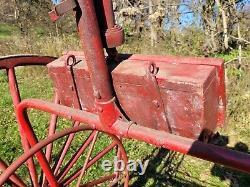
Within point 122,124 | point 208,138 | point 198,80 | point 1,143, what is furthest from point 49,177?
point 1,143

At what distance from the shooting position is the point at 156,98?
7.07 feet

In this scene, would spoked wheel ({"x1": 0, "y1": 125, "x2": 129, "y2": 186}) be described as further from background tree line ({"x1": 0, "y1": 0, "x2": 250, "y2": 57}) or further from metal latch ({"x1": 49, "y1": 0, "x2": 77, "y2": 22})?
background tree line ({"x1": 0, "y1": 0, "x2": 250, "y2": 57})

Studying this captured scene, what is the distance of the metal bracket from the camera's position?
6.86 ft

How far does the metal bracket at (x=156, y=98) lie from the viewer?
6.86 feet

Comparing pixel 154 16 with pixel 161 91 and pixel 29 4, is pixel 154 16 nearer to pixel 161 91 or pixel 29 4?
pixel 161 91

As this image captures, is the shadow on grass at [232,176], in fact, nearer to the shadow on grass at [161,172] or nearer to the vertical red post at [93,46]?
the shadow on grass at [161,172]

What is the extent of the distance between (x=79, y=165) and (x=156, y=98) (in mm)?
2743

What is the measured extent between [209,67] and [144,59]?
493 millimetres

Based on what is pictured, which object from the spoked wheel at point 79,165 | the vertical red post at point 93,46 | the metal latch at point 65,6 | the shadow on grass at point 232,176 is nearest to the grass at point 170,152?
the shadow on grass at point 232,176

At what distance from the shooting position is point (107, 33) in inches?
78.3

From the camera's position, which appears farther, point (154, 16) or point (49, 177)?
point (154, 16)

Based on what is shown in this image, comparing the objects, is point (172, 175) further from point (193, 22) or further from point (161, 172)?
point (193, 22)

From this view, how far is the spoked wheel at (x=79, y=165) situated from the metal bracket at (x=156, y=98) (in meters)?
0.56

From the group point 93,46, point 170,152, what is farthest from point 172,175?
point 93,46
